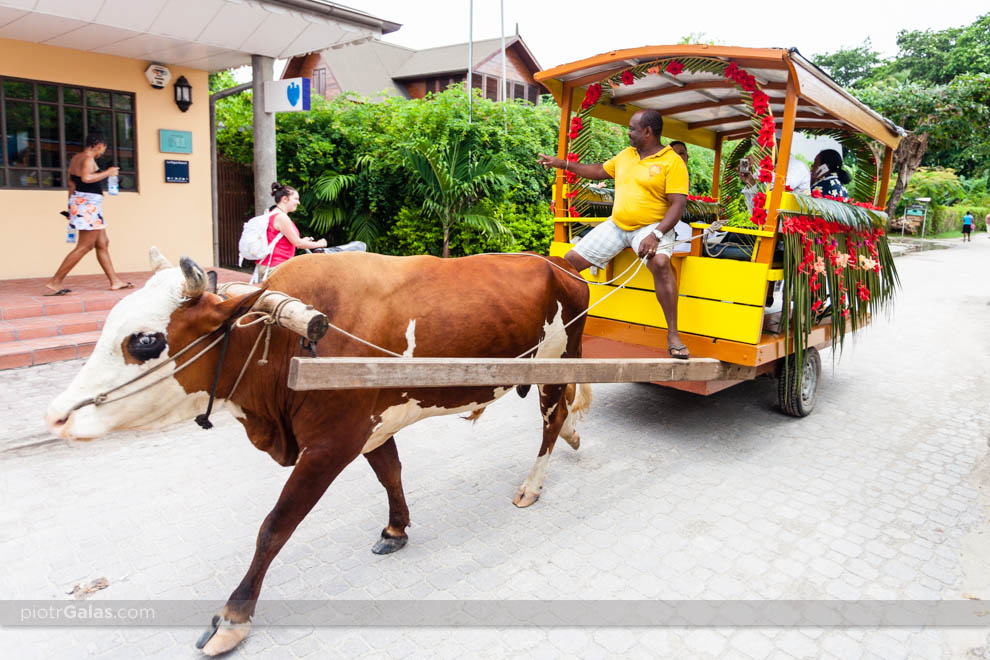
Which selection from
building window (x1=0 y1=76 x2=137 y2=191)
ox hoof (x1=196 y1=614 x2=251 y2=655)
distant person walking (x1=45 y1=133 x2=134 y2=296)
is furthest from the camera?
building window (x1=0 y1=76 x2=137 y2=191)

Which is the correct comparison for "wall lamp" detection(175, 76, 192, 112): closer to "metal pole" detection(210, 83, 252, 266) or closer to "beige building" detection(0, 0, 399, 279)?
"beige building" detection(0, 0, 399, 279)

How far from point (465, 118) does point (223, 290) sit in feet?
26.8

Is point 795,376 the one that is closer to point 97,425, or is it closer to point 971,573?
point 971,573

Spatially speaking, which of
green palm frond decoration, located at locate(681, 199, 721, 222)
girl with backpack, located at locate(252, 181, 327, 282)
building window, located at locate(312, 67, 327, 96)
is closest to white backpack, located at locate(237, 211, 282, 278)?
girl with backpack, located at locate(252, 181, 327, 282)

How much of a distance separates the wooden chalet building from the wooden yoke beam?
24146mm

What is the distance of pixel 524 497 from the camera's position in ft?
13.3

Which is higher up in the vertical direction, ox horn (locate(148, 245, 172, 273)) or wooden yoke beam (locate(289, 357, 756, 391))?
ox horn (locate(148, 245, 172, 273))

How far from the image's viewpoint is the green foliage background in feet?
32.9

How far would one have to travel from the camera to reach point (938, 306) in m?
12.1

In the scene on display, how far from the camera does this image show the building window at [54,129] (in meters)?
8.05

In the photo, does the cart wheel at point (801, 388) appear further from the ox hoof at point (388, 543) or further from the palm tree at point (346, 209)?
the palm tree at point (346, 209)

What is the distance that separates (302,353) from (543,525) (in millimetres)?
1791

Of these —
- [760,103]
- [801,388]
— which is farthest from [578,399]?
[760,103]

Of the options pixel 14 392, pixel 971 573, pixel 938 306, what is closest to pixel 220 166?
pixel 14 392
